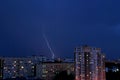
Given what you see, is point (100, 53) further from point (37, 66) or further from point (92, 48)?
point (37, 66)

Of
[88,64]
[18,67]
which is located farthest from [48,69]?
[88,64]

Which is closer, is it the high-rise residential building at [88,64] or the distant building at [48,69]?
the high-rise residential building at [88,64]

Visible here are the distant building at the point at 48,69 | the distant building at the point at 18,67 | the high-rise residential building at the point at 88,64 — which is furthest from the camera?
the distant building at the point at 18,67

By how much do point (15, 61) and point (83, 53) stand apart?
70.0 feet

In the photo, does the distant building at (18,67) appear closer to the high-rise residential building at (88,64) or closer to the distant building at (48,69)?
the distant building at (48,69)

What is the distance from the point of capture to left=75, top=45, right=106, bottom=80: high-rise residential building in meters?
36.9

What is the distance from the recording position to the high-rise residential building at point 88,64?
121 ft

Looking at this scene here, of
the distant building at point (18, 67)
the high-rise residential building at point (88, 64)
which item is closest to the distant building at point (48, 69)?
the distant building at point (18, 67)

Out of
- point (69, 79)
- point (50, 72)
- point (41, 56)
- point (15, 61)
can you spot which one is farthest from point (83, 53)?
point (41, 56)

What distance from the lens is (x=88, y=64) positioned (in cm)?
3747

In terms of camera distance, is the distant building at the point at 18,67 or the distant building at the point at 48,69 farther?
the distant building at the point at 18,67

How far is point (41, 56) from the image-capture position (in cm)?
6875

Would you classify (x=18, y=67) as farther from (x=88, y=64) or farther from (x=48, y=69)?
(x=88, y=64)

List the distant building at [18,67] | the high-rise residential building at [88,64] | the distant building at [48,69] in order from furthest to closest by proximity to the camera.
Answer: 1. the distant building at [18,67]
2. the distant building at [48,69]
3. the high-rise residential building at [88,64]
